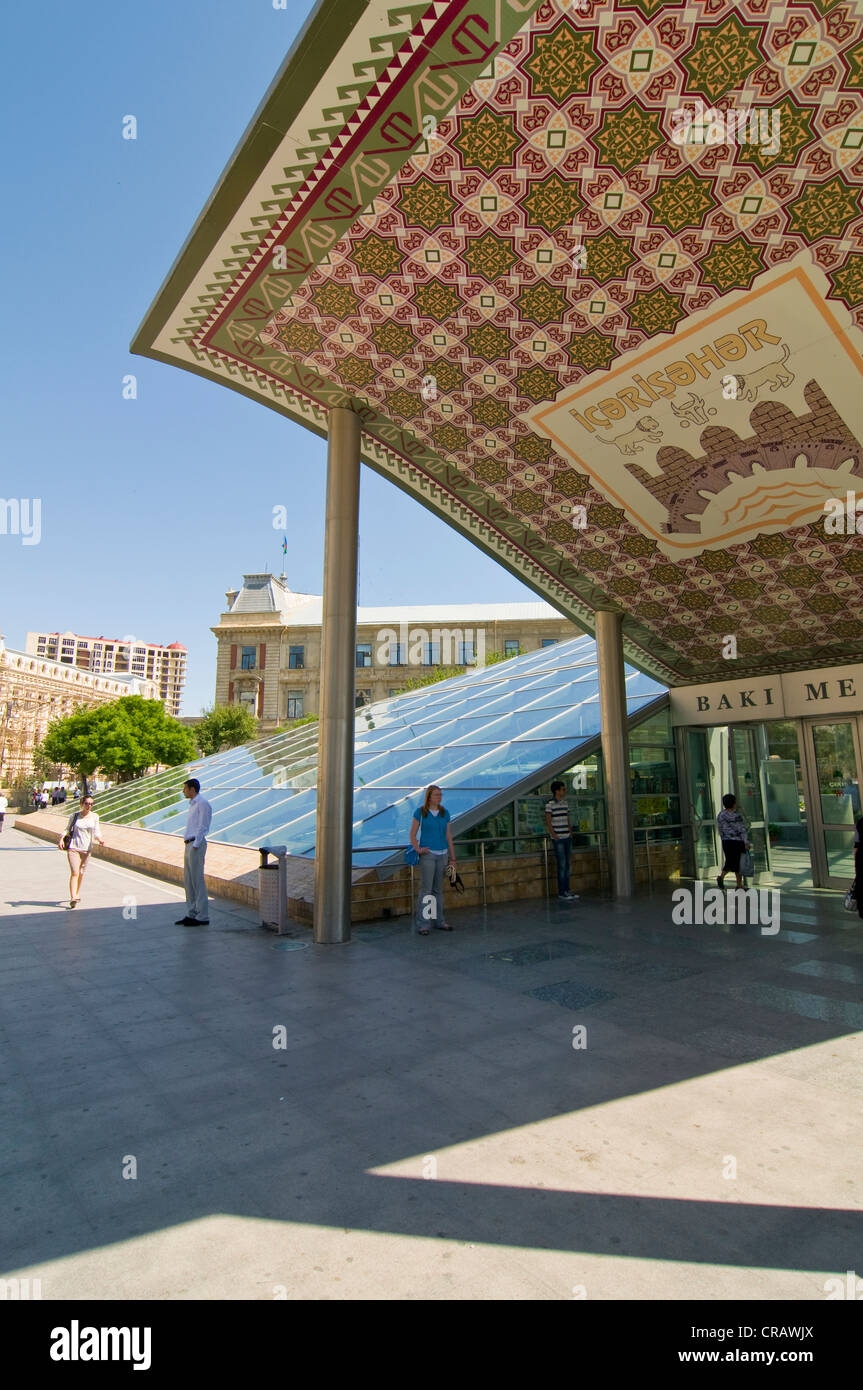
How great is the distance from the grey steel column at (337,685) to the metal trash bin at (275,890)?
510 mm

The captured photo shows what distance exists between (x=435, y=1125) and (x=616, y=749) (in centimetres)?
796

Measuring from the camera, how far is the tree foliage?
3256 cm

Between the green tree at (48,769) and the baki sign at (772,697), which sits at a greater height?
the green tree at (48,769)

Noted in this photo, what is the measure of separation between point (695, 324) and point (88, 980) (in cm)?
804

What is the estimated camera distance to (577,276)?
6453 mm

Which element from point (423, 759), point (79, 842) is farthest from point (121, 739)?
point (79, 842)

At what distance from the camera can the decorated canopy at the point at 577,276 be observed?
16.0ft

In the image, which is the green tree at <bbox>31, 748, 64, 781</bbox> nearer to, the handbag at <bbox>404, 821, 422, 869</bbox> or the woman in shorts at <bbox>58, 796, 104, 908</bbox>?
the woman in shorts at <bbox>58, 796, 104, 908</bbox>

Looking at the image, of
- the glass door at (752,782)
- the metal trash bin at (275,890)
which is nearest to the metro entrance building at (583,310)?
the metal trash bin at (275,890)

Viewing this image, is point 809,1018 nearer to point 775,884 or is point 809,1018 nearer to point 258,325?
point 775,884

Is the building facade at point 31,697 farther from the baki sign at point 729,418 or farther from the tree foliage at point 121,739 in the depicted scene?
the baki sign at point 729,418

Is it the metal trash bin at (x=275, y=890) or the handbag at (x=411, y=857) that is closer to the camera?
the metal trash bin at (x=275, y=890)

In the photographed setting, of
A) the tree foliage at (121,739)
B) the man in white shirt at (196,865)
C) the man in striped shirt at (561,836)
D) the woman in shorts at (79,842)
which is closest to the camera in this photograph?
the man in white shirt at (196,865)

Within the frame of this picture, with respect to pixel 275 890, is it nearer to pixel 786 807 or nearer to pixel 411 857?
pixel 411 857
